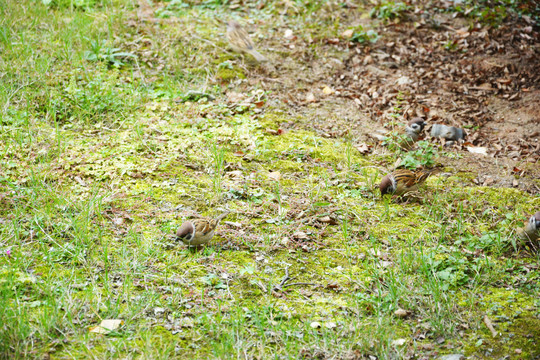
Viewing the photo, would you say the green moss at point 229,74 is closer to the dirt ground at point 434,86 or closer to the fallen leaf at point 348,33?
the dirt ground at point 434,86

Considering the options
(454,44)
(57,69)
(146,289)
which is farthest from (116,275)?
(454,44)

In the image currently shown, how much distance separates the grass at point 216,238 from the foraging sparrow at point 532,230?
0.47 ft

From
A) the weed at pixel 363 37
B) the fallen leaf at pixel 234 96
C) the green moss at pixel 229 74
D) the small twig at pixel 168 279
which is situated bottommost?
the small twig at pixel 168 279

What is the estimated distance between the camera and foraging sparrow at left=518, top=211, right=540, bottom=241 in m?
4.46

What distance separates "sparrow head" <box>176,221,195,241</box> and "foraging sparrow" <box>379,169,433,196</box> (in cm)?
208

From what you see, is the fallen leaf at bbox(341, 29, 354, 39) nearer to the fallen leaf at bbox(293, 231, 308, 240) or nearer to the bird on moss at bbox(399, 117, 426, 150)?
the bird on moss at bbox(399, 117, 426, 150)

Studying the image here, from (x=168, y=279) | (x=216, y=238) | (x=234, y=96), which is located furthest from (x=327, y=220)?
(x=234, y=96)

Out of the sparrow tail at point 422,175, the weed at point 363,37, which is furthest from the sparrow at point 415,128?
the weed at point 363,37

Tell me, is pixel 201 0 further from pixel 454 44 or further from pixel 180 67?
pixel 454 44

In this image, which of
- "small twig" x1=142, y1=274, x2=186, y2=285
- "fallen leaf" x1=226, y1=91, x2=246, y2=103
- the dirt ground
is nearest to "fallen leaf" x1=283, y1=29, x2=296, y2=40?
the dirt ground

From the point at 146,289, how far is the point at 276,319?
104 cm

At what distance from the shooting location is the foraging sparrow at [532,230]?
4.46 meters

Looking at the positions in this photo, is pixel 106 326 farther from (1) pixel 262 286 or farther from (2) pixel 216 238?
(2) pixel 216 238

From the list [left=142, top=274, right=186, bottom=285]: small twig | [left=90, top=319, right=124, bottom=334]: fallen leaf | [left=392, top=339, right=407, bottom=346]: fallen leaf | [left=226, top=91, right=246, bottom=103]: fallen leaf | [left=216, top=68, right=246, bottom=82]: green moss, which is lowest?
[left=392, top=339, right=407, bottom=346]: fallen leaf
